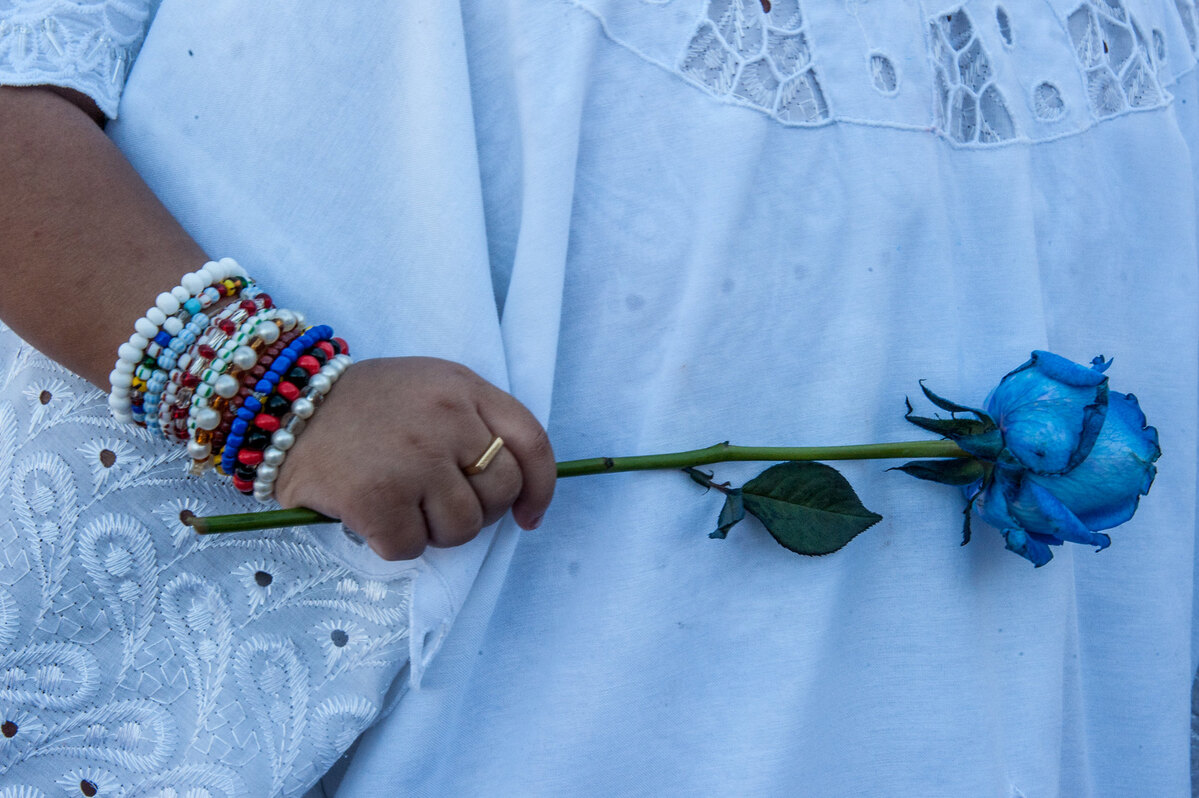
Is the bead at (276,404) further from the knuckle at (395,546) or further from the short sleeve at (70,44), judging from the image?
the short sleeve at (70,44)

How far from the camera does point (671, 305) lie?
2.13 feet

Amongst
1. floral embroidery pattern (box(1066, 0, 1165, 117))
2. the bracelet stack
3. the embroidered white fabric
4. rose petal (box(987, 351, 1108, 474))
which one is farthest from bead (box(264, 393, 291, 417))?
floral embroidery pattern (box(1066, 0, 1165, 117))

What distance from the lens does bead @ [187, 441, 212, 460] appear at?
55 centimetres

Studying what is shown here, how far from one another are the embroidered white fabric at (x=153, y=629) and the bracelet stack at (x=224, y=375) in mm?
83

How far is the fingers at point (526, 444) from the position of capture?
0.57m

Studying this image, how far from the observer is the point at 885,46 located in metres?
0.70

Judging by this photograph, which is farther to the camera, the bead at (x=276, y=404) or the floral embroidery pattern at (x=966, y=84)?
the floral embroidery pattern at (x=966, y=84)

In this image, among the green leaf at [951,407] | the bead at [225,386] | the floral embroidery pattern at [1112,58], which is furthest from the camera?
the floral embroidery pattern at [1112,58]

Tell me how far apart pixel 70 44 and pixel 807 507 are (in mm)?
586

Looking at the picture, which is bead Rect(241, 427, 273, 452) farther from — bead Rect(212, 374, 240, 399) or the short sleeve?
the short sleeve

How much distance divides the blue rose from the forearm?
0.56m

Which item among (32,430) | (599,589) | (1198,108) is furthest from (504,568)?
(1198,108)

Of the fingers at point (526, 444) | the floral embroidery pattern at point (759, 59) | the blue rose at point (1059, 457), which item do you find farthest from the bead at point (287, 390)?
the blue rose at point (1059, 457)

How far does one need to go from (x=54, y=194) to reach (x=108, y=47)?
13cm
